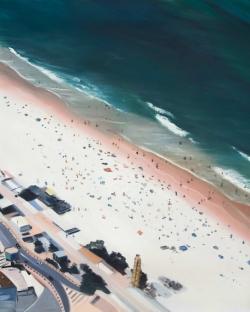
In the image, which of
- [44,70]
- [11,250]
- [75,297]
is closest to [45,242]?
[11,250]

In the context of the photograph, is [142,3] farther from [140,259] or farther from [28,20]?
[140,259]

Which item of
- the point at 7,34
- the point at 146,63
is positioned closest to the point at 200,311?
the point at 146,63

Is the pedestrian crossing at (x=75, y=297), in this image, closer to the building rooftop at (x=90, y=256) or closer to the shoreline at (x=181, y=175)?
the building rooftop at (x=90, y=256)

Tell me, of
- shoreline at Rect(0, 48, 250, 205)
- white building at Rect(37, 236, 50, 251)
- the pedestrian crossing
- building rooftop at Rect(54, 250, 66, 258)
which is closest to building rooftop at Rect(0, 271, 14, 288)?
the pedestrian crossing

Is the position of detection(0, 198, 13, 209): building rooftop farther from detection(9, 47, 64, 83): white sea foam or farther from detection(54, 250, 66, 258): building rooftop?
detection(9, 47, 64, 83): white sea foam

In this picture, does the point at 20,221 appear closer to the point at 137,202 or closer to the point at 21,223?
the point at 21,223
